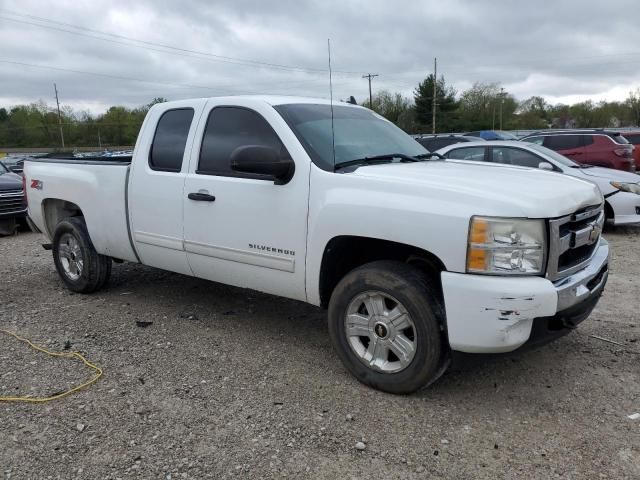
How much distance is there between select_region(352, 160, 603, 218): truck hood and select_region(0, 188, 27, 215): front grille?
360 inches

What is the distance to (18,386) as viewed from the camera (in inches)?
149

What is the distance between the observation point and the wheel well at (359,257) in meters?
3.45

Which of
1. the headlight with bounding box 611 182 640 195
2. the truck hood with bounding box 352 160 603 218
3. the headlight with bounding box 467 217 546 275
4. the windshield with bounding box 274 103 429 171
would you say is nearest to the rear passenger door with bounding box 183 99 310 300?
the windshield with bounding box 274 103 429 171

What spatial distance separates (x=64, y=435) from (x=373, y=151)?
2727 millimetres

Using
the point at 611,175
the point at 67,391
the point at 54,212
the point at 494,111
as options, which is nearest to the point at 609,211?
the point at 611,175

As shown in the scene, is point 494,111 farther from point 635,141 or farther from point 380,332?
point 380,332

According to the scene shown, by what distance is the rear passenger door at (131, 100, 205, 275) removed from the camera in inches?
179

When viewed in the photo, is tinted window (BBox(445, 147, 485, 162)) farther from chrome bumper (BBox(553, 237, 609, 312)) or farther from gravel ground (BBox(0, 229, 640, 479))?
chrome bumper (BBox(553, 237, 609, 312))

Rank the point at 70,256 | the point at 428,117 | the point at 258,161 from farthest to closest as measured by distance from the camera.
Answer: the point at 428,117
the point at 70,256
the point at 258,161

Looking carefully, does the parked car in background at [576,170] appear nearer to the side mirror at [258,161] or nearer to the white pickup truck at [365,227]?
the white pickup truck at [365,227]

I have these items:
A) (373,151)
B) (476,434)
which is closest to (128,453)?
(476,434)

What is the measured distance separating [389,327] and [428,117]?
64936mm

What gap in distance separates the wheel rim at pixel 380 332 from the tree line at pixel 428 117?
54925mm

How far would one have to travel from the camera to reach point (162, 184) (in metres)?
4.62
